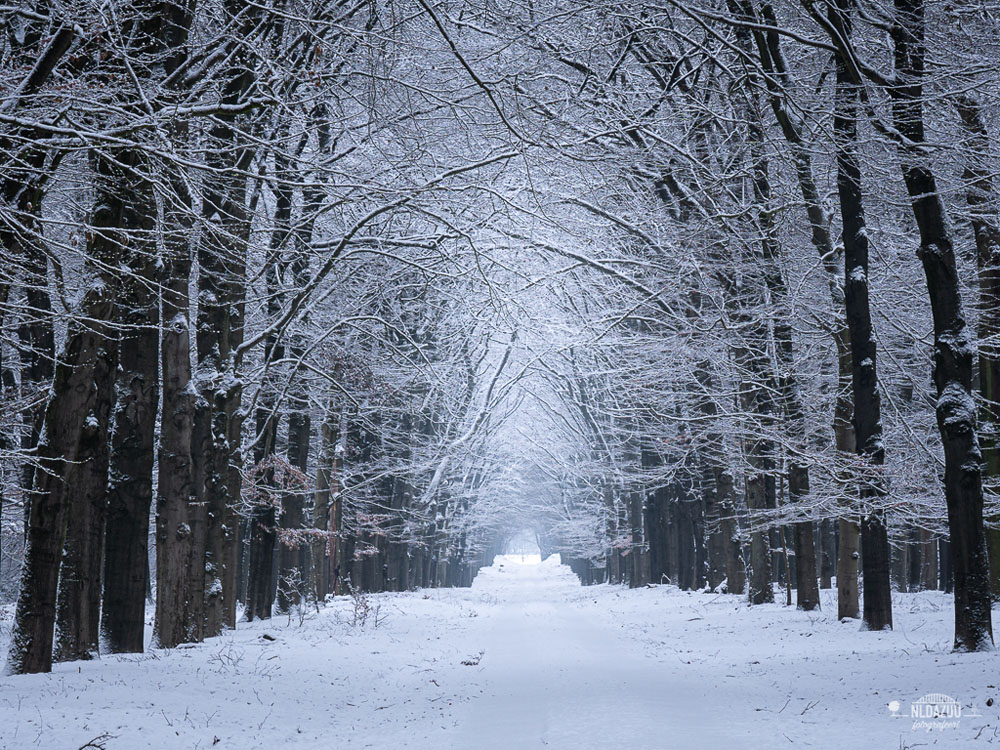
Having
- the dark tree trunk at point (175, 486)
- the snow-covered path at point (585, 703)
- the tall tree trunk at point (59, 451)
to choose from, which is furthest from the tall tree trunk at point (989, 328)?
the dark tree trunk at point (175, 486)

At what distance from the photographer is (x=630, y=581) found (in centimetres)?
4550

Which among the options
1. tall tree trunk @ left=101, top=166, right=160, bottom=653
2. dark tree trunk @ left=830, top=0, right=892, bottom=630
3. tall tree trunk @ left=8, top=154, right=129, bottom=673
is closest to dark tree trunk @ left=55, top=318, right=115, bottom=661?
tall tree trunk @ left=8, top=154, right=129, bottom=673

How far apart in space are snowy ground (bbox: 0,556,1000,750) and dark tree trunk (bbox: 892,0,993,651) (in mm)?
1020

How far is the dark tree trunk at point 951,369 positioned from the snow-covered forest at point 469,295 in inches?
1.9

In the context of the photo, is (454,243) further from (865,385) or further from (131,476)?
(865,385)

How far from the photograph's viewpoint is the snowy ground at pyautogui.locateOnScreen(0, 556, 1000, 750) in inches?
292

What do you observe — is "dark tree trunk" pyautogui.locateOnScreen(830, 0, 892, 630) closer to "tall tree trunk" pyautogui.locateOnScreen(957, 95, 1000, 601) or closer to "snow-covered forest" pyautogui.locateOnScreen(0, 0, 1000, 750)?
"snow-covered forest" pyautogui.locateOnScreen(0, 0, 1000, 750)

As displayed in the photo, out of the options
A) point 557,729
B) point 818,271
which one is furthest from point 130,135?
point 818,271

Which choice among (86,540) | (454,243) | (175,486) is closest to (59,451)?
(86,540)

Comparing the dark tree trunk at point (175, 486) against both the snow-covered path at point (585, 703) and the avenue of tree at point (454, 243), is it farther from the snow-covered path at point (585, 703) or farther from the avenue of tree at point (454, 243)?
the snow-covered path at point (585, 703)

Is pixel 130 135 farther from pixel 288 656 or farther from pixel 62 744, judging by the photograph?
pixel 288 656

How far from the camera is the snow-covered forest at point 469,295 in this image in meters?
8.97

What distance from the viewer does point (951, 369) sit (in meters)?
11.9

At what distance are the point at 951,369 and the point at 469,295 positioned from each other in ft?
60.7
